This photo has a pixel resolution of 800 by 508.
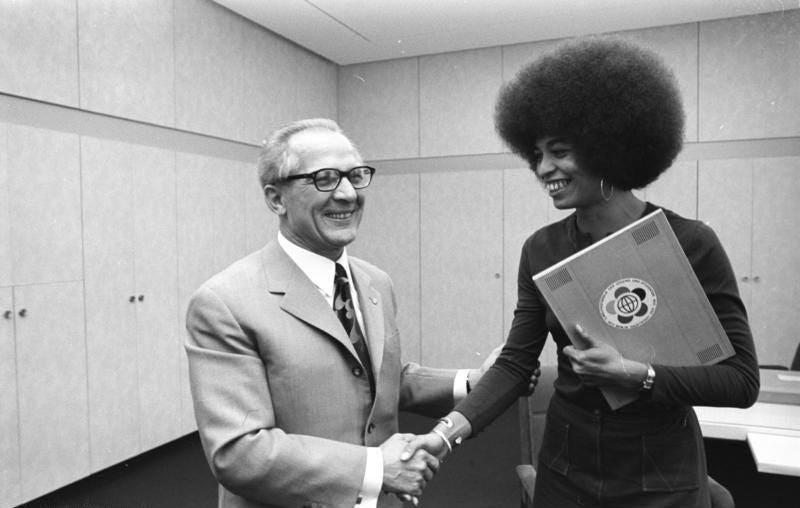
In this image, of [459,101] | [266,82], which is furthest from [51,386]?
[459,101]

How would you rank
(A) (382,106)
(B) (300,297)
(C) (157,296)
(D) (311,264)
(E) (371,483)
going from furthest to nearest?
(A) (382,106)
(C) (157,296)
(D) (311,264)
(B) (300,297)
(E) (371,483)

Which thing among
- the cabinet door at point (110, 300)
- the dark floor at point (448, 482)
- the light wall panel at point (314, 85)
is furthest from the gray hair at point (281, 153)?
the light wall panel at point (314, 85)

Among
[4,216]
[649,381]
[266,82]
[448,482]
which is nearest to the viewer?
[649,381]

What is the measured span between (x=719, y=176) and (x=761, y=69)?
939mm

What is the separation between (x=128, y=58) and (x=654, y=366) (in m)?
3.80

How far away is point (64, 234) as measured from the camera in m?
3.45

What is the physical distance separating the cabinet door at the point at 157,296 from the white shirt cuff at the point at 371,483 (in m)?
3.12

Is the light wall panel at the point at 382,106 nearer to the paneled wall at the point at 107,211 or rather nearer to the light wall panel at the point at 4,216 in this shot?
the paneled wall at the point at 107,211

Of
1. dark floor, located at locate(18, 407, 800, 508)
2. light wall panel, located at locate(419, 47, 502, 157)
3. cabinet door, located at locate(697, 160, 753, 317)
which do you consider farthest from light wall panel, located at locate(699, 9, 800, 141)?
dark floor, located at locate(18, 407, 800, 508)

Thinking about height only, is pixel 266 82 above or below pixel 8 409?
above

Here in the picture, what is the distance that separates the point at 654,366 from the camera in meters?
1.20

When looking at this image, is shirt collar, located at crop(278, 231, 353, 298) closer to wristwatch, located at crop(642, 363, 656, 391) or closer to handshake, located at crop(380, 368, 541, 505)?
handshake, located at crop(380, 368, 541, 505)

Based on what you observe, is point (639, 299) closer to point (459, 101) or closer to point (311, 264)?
point (311, 264)

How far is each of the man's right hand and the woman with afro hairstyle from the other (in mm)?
37
